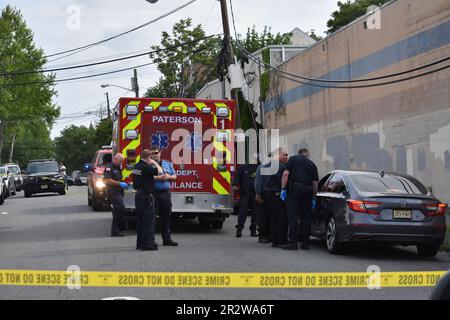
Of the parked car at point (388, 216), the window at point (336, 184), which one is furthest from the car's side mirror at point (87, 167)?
the parked car at point (388, 216)

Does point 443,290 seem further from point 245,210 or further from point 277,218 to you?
point 245,210

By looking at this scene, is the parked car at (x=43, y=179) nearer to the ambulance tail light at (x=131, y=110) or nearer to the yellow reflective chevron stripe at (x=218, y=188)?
the ambulance tail light at (x=131, y=110)

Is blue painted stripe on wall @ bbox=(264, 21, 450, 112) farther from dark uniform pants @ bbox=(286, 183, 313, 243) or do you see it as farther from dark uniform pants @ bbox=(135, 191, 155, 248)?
dark uniform pants @ bbox=(135, 191, 155, 248)

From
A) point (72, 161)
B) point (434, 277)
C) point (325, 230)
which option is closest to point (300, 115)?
→ point (325, 230)

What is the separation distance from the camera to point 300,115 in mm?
32719

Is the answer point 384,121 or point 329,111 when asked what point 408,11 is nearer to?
point 384,121

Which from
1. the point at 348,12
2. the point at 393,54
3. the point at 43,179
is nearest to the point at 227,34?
the point at 393,54

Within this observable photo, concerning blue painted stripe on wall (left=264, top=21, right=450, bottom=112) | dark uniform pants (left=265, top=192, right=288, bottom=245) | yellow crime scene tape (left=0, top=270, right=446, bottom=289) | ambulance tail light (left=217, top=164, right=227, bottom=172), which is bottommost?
yellow crime scene tape (left=0, top=270, right=446, bottom=289)

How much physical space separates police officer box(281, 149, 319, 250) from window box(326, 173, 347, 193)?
0.80ft

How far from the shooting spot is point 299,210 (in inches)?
496

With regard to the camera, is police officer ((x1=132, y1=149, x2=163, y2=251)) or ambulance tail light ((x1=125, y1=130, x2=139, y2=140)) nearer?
police officer ((x1=132, y1=149, x2=163, y2=251))

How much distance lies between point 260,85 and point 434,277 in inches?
1111

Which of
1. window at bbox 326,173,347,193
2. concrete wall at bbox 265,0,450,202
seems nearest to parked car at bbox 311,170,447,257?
window at bbox 326,173,347,193

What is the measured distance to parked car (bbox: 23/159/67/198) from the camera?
3350 centimetres
